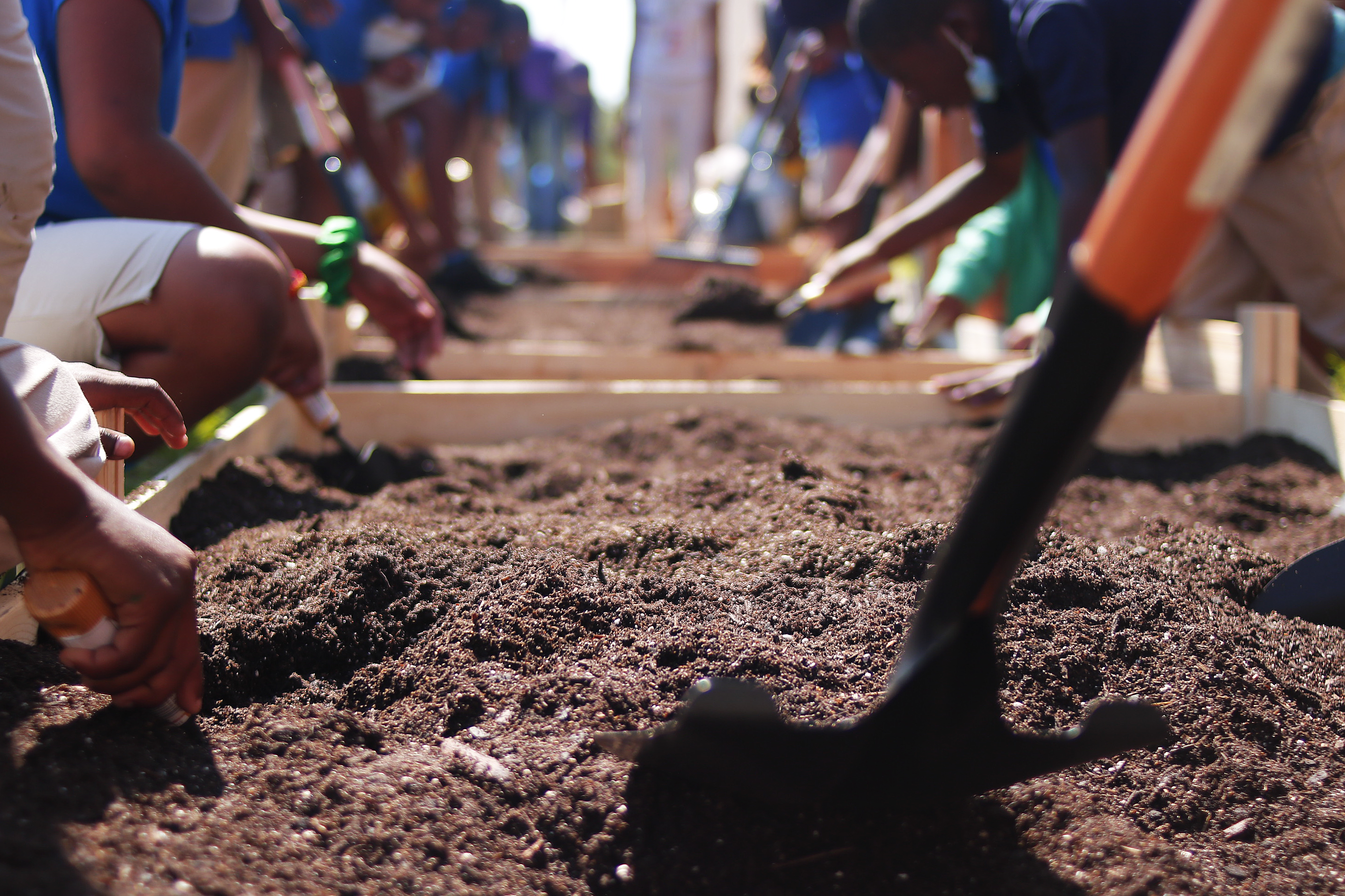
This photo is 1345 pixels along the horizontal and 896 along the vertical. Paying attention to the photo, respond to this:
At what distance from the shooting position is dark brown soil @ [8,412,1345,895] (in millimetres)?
928

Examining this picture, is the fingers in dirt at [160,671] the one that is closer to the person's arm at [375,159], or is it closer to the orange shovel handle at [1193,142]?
the orange shovel handle at [1193,142]

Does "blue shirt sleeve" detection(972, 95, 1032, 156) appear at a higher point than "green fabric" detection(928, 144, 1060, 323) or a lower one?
higher

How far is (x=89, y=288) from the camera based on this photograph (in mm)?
1630

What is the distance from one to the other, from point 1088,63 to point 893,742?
1952 mm

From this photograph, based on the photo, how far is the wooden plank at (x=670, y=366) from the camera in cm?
300

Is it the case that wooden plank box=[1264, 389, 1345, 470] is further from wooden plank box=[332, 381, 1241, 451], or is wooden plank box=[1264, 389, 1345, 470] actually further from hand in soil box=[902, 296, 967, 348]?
hand in soil box=[902, 296, 967, 348]

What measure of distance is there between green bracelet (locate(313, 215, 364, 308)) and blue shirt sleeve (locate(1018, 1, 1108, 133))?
5.76ft

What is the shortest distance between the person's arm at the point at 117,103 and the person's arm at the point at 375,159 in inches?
109

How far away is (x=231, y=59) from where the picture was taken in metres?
2.89

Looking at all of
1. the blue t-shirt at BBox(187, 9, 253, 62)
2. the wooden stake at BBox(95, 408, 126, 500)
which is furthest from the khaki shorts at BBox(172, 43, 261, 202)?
the wooden stake at BBox(95, 408, 126, 500)

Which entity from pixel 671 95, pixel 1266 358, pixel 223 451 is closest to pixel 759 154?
pixel 671 95

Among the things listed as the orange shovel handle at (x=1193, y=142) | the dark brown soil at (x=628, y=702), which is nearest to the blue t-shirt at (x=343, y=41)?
the dark brown soil at (x=628, y=702)

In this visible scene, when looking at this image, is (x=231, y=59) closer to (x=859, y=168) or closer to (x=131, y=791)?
(x=131, y=791)

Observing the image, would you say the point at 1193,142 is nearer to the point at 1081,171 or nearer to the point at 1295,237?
the point at 1081,171
